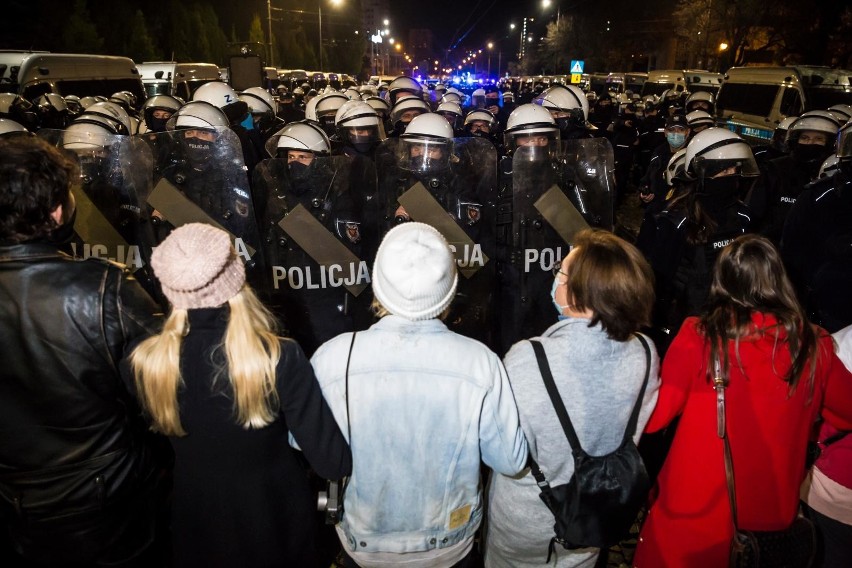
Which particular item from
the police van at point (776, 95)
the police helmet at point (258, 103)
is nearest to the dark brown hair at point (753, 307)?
the police helmet at point (258, 103)

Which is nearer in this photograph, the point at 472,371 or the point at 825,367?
the point at 472,371

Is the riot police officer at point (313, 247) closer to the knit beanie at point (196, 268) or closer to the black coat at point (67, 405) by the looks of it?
the black coat at point (67, 405)

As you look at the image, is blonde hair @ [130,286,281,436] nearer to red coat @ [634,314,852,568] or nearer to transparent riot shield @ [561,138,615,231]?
red coat @ [634,314,852,568]

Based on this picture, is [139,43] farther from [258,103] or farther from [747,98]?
[747,98]

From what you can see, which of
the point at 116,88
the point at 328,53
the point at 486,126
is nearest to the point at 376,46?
the point at 328,53

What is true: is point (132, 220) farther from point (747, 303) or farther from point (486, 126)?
point (486, 126)

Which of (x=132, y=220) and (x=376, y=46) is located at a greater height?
(x=376, y=46)

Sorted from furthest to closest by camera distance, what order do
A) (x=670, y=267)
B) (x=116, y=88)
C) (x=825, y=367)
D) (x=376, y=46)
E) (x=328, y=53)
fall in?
(x=376, y=46) < (x=328, y=53) < (x=116, y=88) < (x=670, y=267) < (x=825, y=367)

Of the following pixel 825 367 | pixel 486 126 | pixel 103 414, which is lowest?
pixel 103 414

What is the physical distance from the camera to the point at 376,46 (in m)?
101

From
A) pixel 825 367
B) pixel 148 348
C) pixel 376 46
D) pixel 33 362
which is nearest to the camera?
pixel 148 348

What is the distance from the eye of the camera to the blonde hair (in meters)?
1.68

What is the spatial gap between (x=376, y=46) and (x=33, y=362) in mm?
109478

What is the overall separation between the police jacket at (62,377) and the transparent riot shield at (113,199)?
2.12 m
